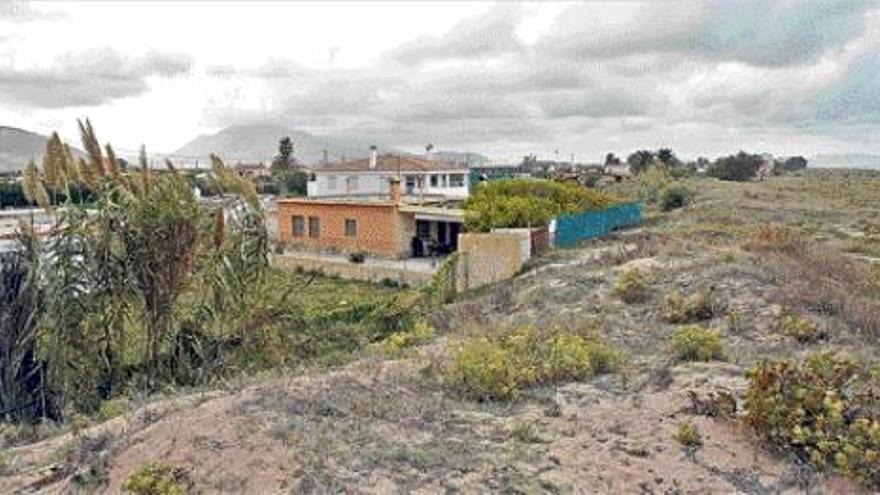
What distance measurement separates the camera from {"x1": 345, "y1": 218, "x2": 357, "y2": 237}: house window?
34.5m

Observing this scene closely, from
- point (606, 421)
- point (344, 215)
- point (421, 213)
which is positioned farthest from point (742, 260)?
point (344, 215)

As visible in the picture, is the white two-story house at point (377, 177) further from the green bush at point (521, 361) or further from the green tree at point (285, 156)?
the green tree at point (285, 156)

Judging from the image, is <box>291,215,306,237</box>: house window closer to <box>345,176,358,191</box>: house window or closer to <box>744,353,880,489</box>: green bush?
<box>345,176,358,191</box>: house window

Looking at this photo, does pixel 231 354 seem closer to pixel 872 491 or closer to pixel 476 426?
pixel 476 426

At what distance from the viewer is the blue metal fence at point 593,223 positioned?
84.1 ft

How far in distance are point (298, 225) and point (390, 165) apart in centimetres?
886

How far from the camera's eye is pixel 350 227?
34719 millimetres

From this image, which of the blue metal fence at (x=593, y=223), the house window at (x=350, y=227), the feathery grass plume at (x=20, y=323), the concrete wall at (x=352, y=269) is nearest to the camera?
the feathery grass plume at (x=20, y=323)

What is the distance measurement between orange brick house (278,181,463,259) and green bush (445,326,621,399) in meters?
21.3

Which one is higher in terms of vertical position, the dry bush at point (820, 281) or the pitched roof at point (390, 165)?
the pitched roof at point (390, 165)

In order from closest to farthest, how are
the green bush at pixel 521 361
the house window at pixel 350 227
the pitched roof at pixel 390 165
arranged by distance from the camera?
the green bush at pixel 521 361 < the house window at pixel 350 227 < the pitched roof at pixel 390 165

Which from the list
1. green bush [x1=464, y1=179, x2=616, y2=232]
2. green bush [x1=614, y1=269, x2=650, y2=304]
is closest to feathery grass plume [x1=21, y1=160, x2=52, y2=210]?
green bush [x1=614, y1=269, x2=650, y2=304]

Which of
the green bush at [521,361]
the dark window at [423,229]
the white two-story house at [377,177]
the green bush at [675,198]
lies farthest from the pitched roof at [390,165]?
the green bush at [521,361]

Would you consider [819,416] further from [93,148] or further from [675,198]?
[675,198]
